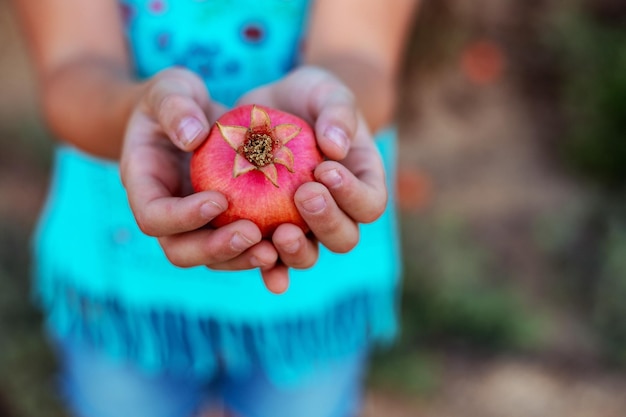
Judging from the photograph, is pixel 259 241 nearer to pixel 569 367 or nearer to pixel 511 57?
pixel 569 367

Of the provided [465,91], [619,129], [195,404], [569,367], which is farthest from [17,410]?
[619,129]

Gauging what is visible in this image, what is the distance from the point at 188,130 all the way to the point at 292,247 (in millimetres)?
209

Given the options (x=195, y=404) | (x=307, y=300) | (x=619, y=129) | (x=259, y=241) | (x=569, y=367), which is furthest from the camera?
(x=619, y=129)

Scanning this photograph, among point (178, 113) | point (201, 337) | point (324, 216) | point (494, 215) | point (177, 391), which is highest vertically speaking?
point (178, 113)

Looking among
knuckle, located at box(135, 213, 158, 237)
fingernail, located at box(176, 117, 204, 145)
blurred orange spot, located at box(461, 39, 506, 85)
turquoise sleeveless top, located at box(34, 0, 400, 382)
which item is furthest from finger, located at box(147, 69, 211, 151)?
blurred orange spot, located at box(461, 39, 506, 85)

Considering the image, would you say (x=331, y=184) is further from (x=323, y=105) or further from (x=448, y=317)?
(x=448, y=317)

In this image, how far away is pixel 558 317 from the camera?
94.9 inches

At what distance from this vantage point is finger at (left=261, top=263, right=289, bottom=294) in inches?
35.8

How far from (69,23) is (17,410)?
4.70 feet

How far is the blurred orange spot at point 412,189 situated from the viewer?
105 inches

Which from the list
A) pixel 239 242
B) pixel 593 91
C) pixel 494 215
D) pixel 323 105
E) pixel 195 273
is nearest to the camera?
pixel 239 242

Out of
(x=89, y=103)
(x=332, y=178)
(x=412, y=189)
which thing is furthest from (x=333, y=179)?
(x=412, y=189)

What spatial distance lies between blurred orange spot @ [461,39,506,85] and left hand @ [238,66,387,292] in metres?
2.01

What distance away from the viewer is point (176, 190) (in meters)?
A: 0.98
